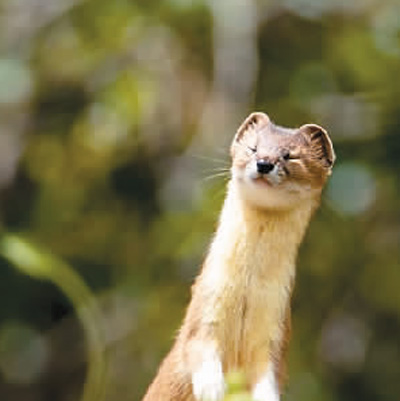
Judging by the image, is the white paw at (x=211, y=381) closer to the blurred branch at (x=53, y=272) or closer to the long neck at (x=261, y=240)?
the long neck at (x=261, y=240)

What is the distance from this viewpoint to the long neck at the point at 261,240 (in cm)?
354

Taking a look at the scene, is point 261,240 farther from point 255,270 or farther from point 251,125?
point 251,125

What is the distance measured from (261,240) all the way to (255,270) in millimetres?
72

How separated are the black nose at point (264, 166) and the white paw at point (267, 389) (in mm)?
500

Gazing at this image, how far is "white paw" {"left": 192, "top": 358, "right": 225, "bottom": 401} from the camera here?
11.5 feet

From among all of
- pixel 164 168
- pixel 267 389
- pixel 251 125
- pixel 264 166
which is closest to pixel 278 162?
pixel 264 166

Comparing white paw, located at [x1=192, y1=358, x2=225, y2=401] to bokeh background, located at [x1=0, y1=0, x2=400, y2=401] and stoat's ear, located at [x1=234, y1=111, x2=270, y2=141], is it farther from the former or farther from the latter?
bokeh background, located at [x1=0, y1=0, x2=400, y2=401]

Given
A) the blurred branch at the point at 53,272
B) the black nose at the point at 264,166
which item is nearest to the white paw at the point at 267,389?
the black nose at the point at 264,166

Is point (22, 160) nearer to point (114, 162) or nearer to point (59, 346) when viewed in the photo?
point (114, 162)

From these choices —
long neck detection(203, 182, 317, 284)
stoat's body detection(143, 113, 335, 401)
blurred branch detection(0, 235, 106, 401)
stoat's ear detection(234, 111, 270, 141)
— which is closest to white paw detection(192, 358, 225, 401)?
stoat's body detection(143, 113, 335, 401)

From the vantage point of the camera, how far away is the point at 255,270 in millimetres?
3523

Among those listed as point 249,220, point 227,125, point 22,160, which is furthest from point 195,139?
point 249,220

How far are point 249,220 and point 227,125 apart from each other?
4.47 m

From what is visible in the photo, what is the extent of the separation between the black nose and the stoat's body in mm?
43
